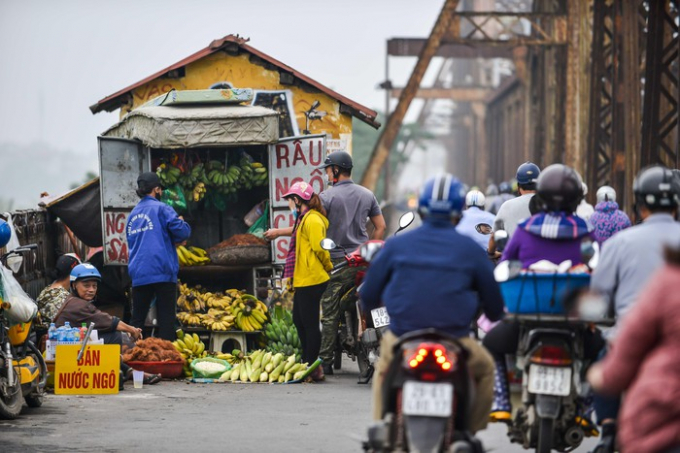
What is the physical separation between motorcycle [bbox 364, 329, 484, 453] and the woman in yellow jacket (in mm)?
5979

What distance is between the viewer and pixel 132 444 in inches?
330

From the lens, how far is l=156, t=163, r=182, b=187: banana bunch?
1518 cm

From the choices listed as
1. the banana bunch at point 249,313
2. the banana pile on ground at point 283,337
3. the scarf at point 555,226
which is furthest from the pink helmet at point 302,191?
the scarf at point 555,226

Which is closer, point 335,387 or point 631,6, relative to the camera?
point 335,387

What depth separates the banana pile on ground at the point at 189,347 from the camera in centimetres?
1291

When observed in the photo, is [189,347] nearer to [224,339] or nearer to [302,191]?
[224,339]

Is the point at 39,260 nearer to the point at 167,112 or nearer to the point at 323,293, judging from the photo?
the point at 167,112

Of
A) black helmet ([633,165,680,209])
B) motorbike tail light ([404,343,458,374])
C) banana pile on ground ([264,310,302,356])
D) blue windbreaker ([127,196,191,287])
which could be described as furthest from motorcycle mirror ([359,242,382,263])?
banana pile on ground ([264,310,302,356])

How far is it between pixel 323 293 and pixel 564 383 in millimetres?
5533

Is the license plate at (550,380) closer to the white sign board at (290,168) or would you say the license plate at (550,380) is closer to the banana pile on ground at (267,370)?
the banana pile on ground at (267,370)

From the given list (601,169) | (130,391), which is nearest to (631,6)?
(601,169)

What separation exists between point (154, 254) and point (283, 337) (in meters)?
1.74

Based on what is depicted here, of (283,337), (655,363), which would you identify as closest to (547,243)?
(655,363)

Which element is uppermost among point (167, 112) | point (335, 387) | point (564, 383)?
point (167, 112)
